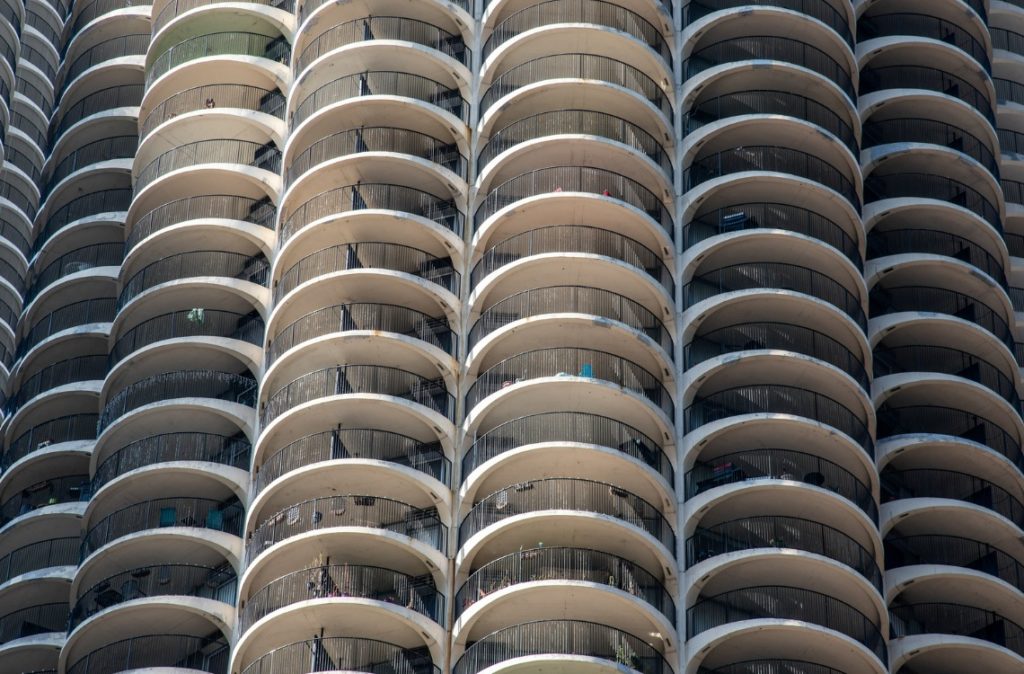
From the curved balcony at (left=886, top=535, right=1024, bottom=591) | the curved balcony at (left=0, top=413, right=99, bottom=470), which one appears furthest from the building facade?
the curved balcony at (left=0, top=413, right=99, bottom=470)

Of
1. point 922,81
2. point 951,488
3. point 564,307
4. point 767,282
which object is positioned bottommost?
point 951,488

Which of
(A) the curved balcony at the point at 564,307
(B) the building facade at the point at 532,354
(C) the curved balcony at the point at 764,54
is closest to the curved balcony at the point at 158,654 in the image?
(B) the building facade at the point at 532,354

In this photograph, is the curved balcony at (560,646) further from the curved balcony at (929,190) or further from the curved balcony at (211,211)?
the curved balcony at (929,190)

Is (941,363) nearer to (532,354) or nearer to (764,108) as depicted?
(764,108)

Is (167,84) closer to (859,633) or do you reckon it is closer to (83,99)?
(83,99)

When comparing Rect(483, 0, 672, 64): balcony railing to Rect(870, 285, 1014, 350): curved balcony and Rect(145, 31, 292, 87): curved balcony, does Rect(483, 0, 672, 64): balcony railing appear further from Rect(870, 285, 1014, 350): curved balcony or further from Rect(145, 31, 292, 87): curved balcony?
Rect(870, 285, 1014, 350): curved balcony

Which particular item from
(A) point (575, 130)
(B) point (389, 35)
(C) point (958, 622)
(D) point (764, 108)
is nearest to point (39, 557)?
(B) point (389, 35)

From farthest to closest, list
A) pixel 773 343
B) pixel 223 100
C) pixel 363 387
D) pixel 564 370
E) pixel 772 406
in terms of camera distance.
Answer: pixel 223 100, pixel 773 343, pixel 772 406, pixel 363 387, pixel 564 370
